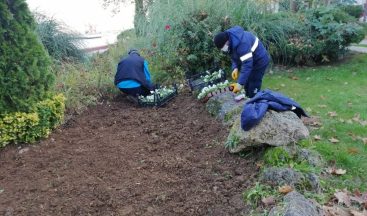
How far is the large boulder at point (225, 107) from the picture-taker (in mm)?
5051

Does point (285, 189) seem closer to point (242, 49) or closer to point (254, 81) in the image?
point (242, 49)

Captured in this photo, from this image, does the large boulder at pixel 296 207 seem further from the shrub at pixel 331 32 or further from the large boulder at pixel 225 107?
the shrub at pixel 331 32

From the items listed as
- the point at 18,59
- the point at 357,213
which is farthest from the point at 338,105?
the point at 18,59

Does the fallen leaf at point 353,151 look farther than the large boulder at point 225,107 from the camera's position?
No

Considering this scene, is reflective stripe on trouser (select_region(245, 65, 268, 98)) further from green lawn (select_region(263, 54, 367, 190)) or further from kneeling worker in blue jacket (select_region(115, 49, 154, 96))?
kneeling worker in blue jacket (select_region(115, 49, 154, 96))

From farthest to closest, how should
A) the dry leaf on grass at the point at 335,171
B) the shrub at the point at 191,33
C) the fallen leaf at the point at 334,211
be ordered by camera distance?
the shrub at the point at 191,33 → the dry leaf on grass at the point at 335,171 → the fallen leaf at the point at 334,211

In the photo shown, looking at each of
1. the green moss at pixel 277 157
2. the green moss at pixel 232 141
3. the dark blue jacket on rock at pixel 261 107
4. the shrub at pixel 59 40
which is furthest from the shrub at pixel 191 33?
the green moss at pixel 277 157

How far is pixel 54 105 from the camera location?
5.46m

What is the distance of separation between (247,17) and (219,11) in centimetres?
74

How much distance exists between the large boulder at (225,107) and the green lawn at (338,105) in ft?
3.47

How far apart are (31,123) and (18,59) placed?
896mm

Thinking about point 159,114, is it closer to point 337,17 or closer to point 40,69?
point 40,69

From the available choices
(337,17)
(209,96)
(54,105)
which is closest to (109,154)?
(54,105)

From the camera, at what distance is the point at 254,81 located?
6.23 metres
